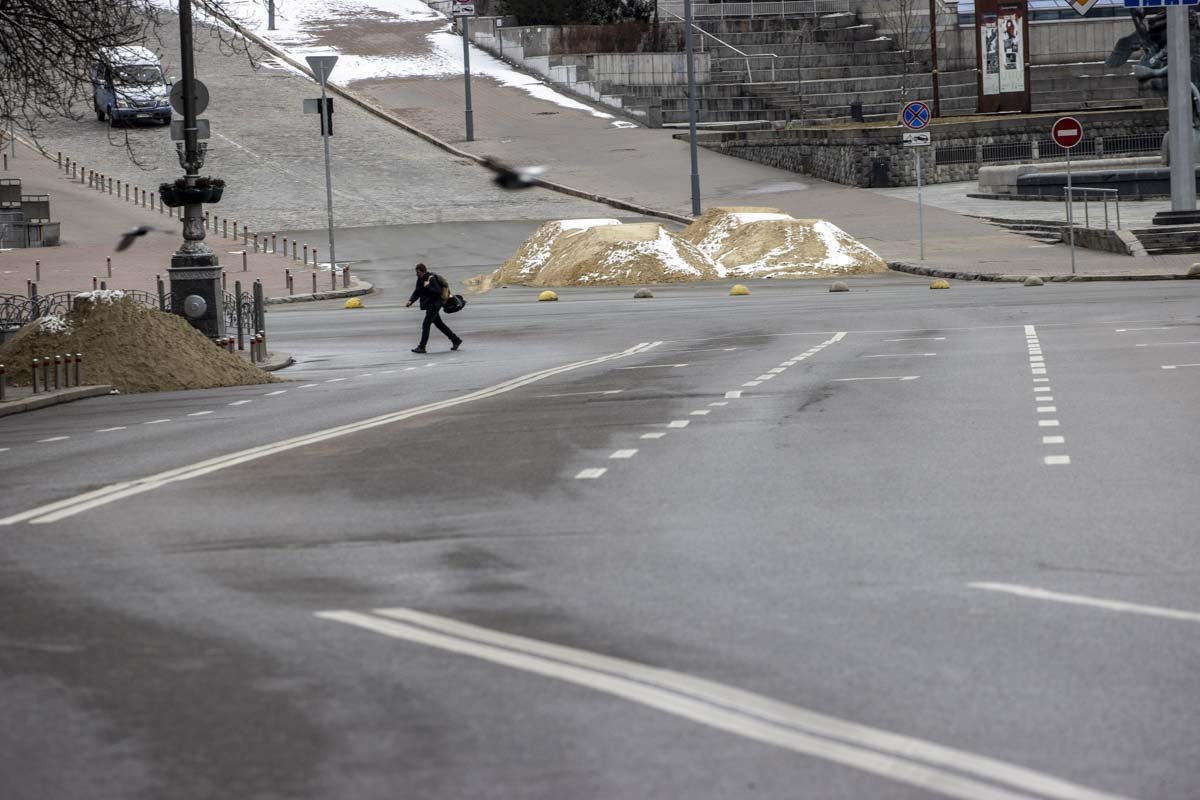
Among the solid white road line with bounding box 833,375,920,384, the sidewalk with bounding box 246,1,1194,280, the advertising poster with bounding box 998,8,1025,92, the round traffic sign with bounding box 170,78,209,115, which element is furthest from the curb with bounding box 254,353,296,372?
the advertising poster with bounding box 998,8,1025,92

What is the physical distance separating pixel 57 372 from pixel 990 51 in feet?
158

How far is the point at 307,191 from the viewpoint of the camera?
2421 inches

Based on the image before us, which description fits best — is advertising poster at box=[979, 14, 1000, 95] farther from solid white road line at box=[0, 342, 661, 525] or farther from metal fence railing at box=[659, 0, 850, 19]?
solid white road line at box=[0, 342, 661, 525]

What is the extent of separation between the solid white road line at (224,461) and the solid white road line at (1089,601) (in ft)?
18.9

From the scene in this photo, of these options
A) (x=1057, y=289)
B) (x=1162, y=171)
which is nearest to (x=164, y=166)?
(x=1162, y=171)

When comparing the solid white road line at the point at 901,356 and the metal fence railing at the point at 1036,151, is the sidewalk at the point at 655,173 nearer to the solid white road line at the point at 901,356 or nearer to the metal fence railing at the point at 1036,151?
the metal fence railing at the point at 1036,151

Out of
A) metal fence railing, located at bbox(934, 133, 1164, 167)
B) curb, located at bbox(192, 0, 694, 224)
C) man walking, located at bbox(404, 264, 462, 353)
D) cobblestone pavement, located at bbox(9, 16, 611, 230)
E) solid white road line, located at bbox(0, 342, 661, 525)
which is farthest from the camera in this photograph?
metal fence railing, located at bbox(934, 133, 1164, 167)

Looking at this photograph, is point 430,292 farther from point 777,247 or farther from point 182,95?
point 777,247

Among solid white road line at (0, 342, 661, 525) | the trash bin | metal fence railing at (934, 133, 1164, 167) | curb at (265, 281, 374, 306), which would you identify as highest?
metal fence railing at (934, 133, 1164, 167)

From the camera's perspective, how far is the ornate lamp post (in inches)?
1067

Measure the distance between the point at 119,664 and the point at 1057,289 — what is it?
30.1m

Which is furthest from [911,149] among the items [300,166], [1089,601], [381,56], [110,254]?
[1089,601]

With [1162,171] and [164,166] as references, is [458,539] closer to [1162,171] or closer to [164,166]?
[1162,171]

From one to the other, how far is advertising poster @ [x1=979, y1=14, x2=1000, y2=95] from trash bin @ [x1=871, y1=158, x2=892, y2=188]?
239 inches
